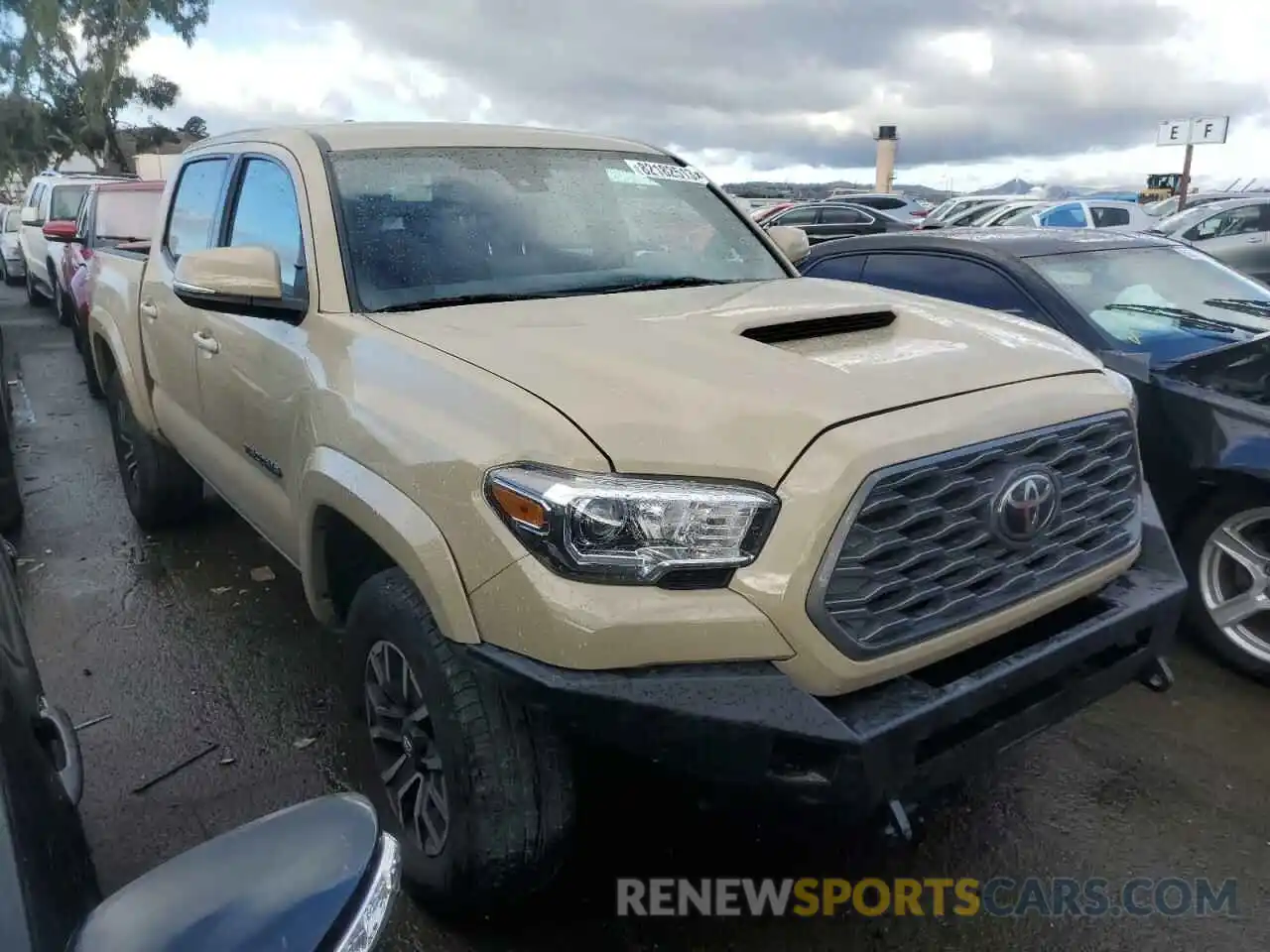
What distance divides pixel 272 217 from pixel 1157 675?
303 cm

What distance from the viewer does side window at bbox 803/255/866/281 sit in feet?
17.1

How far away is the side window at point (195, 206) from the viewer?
3.93 meters

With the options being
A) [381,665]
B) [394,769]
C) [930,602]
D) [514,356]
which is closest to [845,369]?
[930,602]

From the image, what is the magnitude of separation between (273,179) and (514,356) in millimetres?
1584

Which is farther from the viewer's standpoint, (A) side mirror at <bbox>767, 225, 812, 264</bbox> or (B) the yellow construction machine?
(B) the yellow construction machine

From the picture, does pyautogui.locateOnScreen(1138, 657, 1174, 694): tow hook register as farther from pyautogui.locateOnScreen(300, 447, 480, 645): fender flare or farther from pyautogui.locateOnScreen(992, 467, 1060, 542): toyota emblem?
pyautogui.locateOnScreen(300, 447, 480, 645): fender flare

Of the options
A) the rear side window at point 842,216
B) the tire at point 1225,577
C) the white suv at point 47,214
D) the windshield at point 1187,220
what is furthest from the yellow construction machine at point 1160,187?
the tire at point 1225,577

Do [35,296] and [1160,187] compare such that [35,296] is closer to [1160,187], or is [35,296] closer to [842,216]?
[842,216]

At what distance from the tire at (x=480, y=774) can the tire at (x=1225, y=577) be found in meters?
2.65

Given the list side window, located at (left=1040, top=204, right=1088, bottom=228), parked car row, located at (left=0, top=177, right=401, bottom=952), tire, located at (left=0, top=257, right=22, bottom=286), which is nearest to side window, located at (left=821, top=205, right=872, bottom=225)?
side window, located at (left=1040, top=204, right=1088, bottom=228)

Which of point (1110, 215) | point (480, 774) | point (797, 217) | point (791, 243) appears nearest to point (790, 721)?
point (480, 774)

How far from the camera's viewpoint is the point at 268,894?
106 centimetres

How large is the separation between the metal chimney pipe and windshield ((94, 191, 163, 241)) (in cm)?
3924

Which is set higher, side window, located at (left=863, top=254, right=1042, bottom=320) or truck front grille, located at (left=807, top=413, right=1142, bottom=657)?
side window, located at (left=863, top=254, right=1042, bottom=320)
